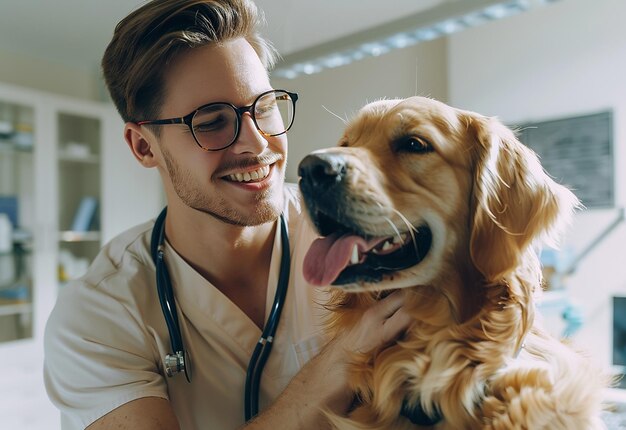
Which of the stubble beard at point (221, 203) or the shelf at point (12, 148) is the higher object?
the shelf at point (12, 148)

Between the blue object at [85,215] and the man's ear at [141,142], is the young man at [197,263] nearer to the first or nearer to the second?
the man's ear at [141,142]

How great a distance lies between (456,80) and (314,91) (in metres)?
0.85

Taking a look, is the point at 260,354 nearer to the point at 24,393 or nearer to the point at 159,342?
the point at 159,342

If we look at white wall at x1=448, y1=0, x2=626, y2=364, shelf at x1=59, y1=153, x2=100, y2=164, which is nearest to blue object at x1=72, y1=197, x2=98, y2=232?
shelf at x1=59, y1=153, x2=100, y2=164

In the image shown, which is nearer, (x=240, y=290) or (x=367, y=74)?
(x=240, y=290)

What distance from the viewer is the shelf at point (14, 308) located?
3902 millimetres

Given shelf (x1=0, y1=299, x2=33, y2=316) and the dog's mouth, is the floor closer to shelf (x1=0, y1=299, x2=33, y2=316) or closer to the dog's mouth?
shelf (x1=0, y1=299, x2=33, y2=316)

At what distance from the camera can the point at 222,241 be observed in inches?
56.1

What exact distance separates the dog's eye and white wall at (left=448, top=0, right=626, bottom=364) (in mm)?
2145

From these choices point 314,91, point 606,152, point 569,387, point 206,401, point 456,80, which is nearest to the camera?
point 569,387

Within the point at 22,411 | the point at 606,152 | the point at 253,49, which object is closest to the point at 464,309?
the point at 253,49

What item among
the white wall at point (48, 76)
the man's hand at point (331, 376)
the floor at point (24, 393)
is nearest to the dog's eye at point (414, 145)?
the man's hand at point (331, 376)

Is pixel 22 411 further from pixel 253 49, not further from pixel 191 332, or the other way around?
pixel 253 49

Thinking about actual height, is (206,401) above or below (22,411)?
above
